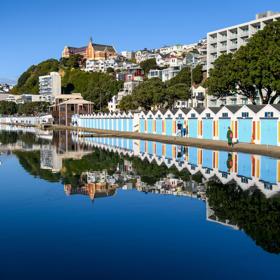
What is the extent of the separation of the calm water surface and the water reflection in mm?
51

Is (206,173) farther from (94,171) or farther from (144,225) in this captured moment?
(144,225)

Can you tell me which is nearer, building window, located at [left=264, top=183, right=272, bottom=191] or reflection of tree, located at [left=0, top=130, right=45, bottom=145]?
building window, located at [left=264, top=183, right=272, bottom=191]

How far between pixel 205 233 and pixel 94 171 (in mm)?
15347

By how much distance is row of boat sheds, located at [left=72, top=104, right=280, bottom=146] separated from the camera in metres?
40.0

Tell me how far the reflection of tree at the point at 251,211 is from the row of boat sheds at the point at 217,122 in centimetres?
2189

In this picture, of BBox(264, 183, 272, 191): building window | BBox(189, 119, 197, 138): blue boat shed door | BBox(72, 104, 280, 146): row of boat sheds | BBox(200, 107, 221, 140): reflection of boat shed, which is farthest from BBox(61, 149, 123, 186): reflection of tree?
BBox(189, 119, 197, 138): blue boat shed door

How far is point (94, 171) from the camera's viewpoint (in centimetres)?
2692

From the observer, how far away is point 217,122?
159ft

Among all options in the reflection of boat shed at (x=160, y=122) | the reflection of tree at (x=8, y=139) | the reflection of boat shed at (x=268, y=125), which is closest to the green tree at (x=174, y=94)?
the reflection of boat shed at (x=160, y=122)

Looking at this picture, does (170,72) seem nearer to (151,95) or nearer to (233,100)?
(233,100)

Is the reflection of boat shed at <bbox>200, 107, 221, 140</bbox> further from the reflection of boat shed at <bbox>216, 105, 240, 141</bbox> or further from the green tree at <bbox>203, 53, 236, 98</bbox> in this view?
the green tree at <bbox>203, 53, 236, 98</bbox>

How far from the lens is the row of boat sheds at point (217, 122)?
131 ft

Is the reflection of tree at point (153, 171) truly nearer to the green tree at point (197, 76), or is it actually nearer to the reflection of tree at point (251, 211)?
the reflection of tree at point (251, 211)

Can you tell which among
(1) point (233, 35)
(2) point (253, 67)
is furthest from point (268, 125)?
(1) point (233, 35)
